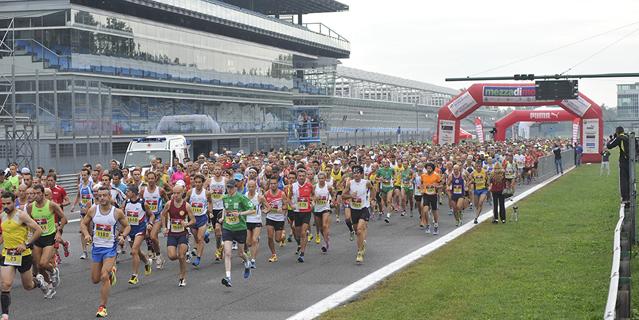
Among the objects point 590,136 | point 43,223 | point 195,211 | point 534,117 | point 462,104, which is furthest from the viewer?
point 534,117

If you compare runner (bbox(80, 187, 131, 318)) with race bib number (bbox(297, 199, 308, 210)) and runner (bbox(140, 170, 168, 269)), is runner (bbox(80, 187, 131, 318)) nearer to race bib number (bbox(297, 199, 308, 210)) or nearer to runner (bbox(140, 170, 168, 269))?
runner (bbox(140, 170, 168, 269))

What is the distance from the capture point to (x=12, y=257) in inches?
421

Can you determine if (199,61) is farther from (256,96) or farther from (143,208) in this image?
(143,208)

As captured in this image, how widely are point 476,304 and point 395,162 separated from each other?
1466 centimetres

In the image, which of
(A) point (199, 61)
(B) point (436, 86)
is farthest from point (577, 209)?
(B) point (436, 86)

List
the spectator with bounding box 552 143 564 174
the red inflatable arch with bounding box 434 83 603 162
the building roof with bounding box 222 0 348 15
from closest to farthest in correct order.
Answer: the spectator with bounding box 552 143 564 174, the red inflatable arch with bounding box 434 83 603 162, the building roof with bounding box 222 0 348 15

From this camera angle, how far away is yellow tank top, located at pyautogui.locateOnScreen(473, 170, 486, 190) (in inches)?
862

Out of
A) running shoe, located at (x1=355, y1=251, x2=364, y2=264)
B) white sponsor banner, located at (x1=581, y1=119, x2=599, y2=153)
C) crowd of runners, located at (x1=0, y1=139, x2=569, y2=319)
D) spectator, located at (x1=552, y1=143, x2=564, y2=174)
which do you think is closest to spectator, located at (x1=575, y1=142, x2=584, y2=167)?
white sponsor banner, located at (x1=581, y1=119, x2=599, y2=153)

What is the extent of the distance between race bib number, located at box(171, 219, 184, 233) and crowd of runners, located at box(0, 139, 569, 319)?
0.02 m

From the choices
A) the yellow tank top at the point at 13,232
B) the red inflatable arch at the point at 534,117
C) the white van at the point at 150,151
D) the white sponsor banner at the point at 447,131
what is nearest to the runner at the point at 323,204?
the yellow tank top at the point at 13,232

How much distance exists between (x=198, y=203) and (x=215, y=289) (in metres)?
2.32

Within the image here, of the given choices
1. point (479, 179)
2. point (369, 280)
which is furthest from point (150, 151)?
point (369, 280)

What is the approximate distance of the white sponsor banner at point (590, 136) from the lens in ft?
167

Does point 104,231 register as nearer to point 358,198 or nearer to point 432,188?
point 358,198
